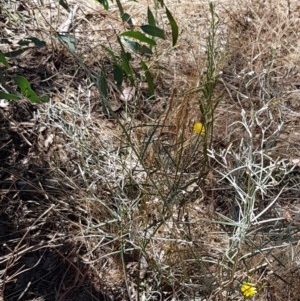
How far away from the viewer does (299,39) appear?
317 cm

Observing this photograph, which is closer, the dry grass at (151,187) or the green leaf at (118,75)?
the green leaf at (118,75)

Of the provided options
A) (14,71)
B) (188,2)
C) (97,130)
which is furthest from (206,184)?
(188,2)

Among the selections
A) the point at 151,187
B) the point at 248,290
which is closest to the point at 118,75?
the point at 151,187

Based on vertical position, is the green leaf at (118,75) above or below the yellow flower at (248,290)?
above

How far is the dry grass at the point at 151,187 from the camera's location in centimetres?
210

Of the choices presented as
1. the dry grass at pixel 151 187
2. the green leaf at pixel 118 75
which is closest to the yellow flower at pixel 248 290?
the dry grass at pixel 151 187

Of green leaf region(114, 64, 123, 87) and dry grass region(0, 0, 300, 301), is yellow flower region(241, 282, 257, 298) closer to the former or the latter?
dry grass region(0, 0, 300, 301)

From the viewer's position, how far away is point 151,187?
2.24 metres

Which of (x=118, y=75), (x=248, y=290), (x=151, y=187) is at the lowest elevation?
(x=248, y=290)

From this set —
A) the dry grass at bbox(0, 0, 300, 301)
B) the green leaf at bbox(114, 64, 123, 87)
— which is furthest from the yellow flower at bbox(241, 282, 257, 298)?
the green leaf at bbox(114, 64, 123, 87)

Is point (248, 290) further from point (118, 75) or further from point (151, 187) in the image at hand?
point (118, 75)

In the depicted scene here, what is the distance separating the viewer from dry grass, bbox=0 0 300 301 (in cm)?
210

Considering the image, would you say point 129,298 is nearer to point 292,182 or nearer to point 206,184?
point 206,184

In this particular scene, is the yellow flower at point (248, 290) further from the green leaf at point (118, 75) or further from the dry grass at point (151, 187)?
the green leaf at point (118, 75)
